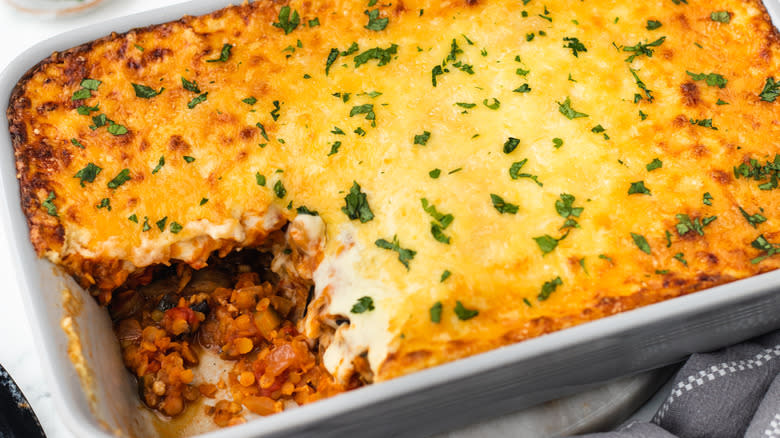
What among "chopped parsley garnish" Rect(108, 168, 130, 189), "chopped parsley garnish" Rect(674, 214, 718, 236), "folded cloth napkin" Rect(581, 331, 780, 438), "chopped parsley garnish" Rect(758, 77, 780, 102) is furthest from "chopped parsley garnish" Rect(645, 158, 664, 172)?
"chopped parsley garnish" Rect(108, 168, 130, 189)

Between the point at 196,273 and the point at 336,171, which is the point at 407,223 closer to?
the point at 336,171

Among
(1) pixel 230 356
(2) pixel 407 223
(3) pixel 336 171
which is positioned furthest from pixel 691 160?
(1) pixel 230 356

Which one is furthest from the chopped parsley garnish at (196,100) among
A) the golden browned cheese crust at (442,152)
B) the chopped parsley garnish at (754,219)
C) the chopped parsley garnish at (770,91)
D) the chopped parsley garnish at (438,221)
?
the chopped parsley garnish at (770,91)

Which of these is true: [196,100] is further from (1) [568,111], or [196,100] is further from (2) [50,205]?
(1) [568,111]

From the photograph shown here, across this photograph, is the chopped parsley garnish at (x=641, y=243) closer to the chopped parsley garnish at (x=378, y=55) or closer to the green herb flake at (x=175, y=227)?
the chopped parsley garnish at (x=378, y=55)

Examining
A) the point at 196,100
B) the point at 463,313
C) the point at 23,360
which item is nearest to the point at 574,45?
the point at 463,313
